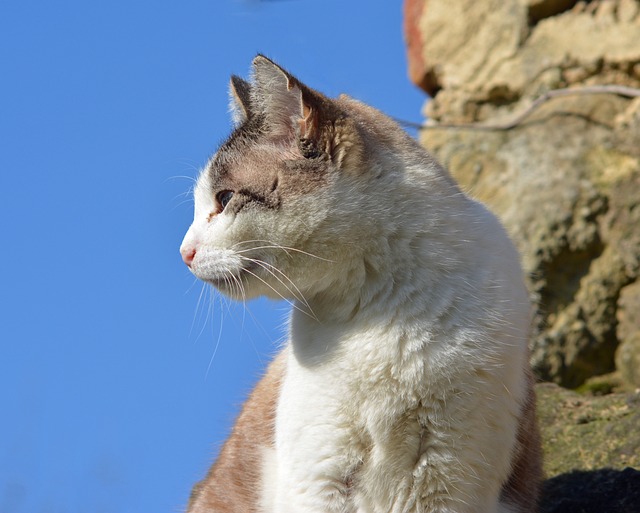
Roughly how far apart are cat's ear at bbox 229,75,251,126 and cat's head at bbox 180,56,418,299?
0.21 metres

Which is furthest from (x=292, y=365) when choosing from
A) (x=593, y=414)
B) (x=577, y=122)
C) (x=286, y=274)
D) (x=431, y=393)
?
(x=577, y=122)

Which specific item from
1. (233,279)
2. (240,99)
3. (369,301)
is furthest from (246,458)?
(240,99)

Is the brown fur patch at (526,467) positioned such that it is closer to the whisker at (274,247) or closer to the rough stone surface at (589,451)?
the rough stone surface at (589,451)

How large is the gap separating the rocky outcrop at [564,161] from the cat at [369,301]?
2.27 meters

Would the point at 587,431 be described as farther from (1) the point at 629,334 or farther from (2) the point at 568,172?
(2) the point at 568,172

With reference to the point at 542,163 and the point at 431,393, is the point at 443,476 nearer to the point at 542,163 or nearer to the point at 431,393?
the point at 431,393

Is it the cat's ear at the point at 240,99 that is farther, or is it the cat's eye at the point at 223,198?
the cat's ear at the point at 240,99

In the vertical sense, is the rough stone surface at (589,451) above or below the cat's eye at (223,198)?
below

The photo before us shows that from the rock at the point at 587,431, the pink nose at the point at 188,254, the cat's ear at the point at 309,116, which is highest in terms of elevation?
the cat's ear at the point at 309,116

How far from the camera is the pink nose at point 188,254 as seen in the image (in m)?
3.15

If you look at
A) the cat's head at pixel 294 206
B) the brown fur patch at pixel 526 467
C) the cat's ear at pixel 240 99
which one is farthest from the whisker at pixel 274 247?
the brown fur patch at pixel 526 467

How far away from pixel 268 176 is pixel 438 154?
3105 mm

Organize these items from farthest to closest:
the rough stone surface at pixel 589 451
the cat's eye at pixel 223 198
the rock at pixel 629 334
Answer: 1. the rock at pixel 629 334
2. the rough stone surface at pixel 589 451
3. the cat's eye at pixel 223 198

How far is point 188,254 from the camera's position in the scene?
3152 mm
